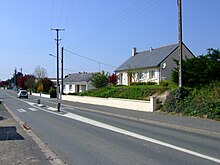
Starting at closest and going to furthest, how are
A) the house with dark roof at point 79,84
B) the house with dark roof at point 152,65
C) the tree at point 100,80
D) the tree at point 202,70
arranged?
the tree at point 202,70, the house with dark roof at point 152,65, the tree at point 100,80, the house with dark roof at point 79,84

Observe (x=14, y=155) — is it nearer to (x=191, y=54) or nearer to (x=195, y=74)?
(x=195, y=74)

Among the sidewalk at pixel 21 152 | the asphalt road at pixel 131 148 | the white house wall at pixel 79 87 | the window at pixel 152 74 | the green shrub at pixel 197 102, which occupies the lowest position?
the asphalt road at pixel 131 148

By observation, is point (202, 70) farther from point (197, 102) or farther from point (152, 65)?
point (152, 65)

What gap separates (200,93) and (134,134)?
34.8 feet

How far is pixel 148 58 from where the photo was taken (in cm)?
5759

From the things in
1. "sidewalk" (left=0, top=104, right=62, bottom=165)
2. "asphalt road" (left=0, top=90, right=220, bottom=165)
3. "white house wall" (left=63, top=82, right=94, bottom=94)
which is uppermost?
"white house wall" (left=63, top=82, right=94, bottom=94)

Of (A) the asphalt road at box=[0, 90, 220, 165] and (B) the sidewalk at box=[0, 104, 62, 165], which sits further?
(A) the asphalt road at box=[0, 90, 220, 165]

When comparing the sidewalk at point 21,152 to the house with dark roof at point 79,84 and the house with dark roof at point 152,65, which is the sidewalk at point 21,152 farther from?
the house with dark roof at point 79,84

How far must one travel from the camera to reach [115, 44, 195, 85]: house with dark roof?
2024 inches

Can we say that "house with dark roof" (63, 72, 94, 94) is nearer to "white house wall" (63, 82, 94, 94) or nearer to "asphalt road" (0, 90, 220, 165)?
"white house wall" (63, 82, 94, 94)

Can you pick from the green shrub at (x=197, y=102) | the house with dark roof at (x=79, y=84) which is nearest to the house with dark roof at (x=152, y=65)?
the house with dark roof at (x=79, y=84)

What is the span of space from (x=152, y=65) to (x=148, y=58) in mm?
5492

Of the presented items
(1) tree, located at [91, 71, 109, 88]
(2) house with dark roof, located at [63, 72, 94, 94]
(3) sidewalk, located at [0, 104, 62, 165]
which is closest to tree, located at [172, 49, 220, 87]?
(3) sidewalk, located at [0, 104, 62, 165]

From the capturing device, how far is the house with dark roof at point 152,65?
5141 centimetres
